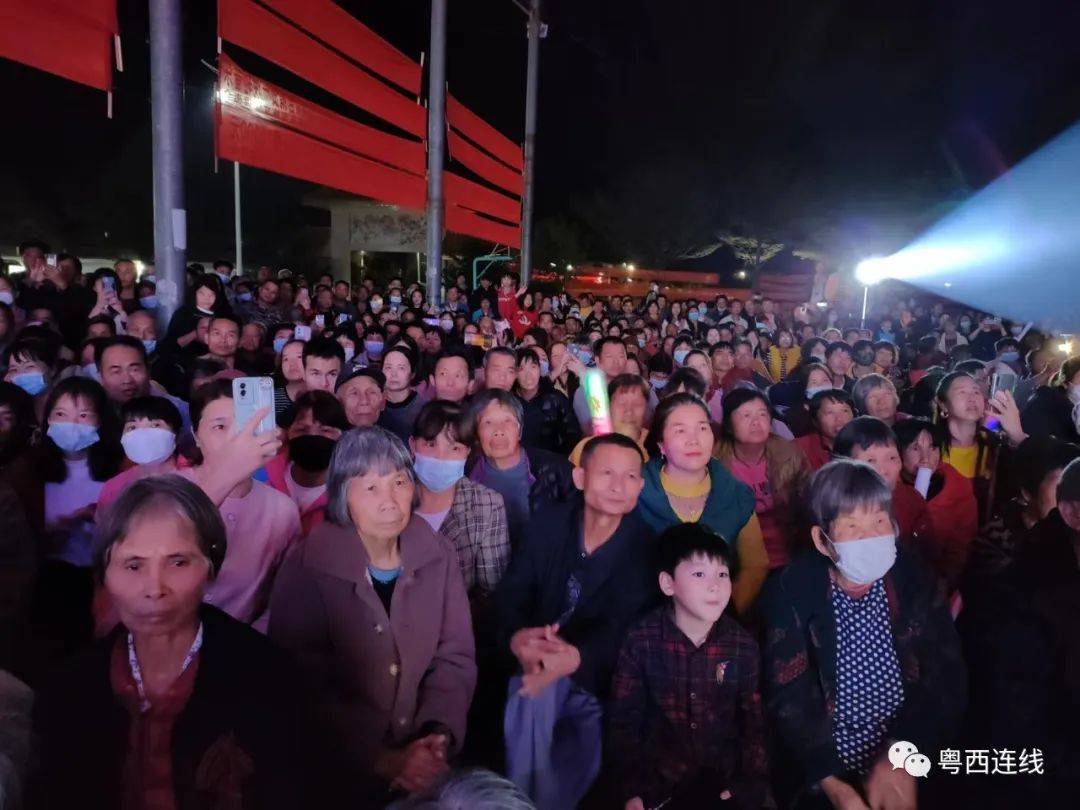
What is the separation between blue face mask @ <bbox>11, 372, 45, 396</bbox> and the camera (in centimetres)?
428

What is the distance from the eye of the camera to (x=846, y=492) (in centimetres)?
262

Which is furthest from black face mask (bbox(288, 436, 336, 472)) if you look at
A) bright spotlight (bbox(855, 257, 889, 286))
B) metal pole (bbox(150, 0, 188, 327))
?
bright spotlight (bbox(855, 257, 889, 286))

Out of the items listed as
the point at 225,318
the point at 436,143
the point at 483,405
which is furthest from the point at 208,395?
the point at 436,143

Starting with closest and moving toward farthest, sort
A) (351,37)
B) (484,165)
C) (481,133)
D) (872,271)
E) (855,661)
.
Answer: (855,661), (351,37), (481,133), (484,165), (872,271)

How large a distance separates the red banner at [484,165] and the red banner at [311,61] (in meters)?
2.07

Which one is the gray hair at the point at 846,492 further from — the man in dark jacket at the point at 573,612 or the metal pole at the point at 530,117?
the metal pole at the point at 530,117

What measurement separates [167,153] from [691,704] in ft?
19.1

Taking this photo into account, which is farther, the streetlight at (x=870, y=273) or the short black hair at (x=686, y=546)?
the streetlight at (x=870, y=273)

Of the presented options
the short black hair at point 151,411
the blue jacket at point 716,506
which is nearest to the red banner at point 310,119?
the short black hair at point 151,411

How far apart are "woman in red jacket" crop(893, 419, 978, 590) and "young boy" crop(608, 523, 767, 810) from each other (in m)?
1.78

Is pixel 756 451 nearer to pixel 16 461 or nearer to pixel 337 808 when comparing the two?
pixel 337 808

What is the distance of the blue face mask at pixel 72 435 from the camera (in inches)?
132

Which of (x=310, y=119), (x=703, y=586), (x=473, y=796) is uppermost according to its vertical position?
(x=310, y=119)

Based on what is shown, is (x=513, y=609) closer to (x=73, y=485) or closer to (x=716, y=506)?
(x=716, y=506)
